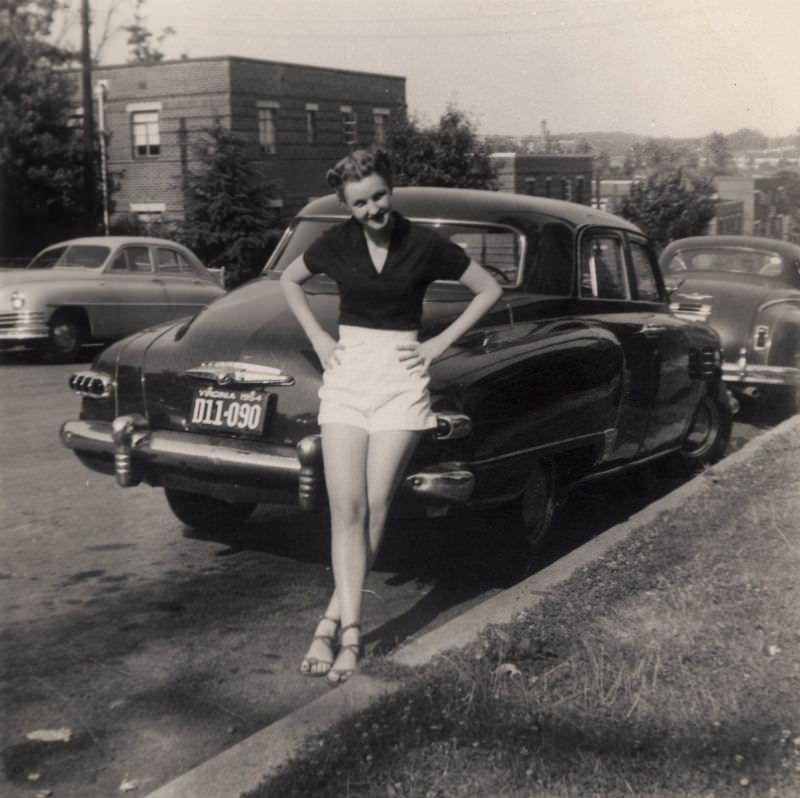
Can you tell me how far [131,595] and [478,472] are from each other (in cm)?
155

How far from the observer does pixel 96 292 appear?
14828 mm

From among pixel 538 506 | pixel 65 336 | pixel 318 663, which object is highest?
pixel 538 506

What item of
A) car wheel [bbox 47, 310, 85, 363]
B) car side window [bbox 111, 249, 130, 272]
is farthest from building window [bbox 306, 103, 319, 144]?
car wheel [bbox 47, 310, 85, 363]

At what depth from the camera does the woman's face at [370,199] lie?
12.6 feet

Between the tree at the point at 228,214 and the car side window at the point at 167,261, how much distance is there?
10912 mm

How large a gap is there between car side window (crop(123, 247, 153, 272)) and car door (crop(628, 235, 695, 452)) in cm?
962

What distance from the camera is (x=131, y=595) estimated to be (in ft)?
16.4

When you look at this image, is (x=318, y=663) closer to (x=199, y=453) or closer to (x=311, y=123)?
(x=199, y=453)

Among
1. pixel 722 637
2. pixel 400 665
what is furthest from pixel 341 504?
pixel 722 637

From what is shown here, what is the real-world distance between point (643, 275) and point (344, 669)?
387cm

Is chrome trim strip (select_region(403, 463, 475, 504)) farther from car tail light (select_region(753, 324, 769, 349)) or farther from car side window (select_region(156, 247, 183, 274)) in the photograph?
car side window (select_region(156, 247, 183, 274))

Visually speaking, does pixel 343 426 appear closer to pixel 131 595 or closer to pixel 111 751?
pixel 111 751

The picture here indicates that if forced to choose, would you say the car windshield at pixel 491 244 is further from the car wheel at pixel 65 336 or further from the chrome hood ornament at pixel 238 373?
the car wheel at pixel 65 336

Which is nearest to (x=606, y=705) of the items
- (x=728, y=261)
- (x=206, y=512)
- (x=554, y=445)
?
(x=554, y=445)
